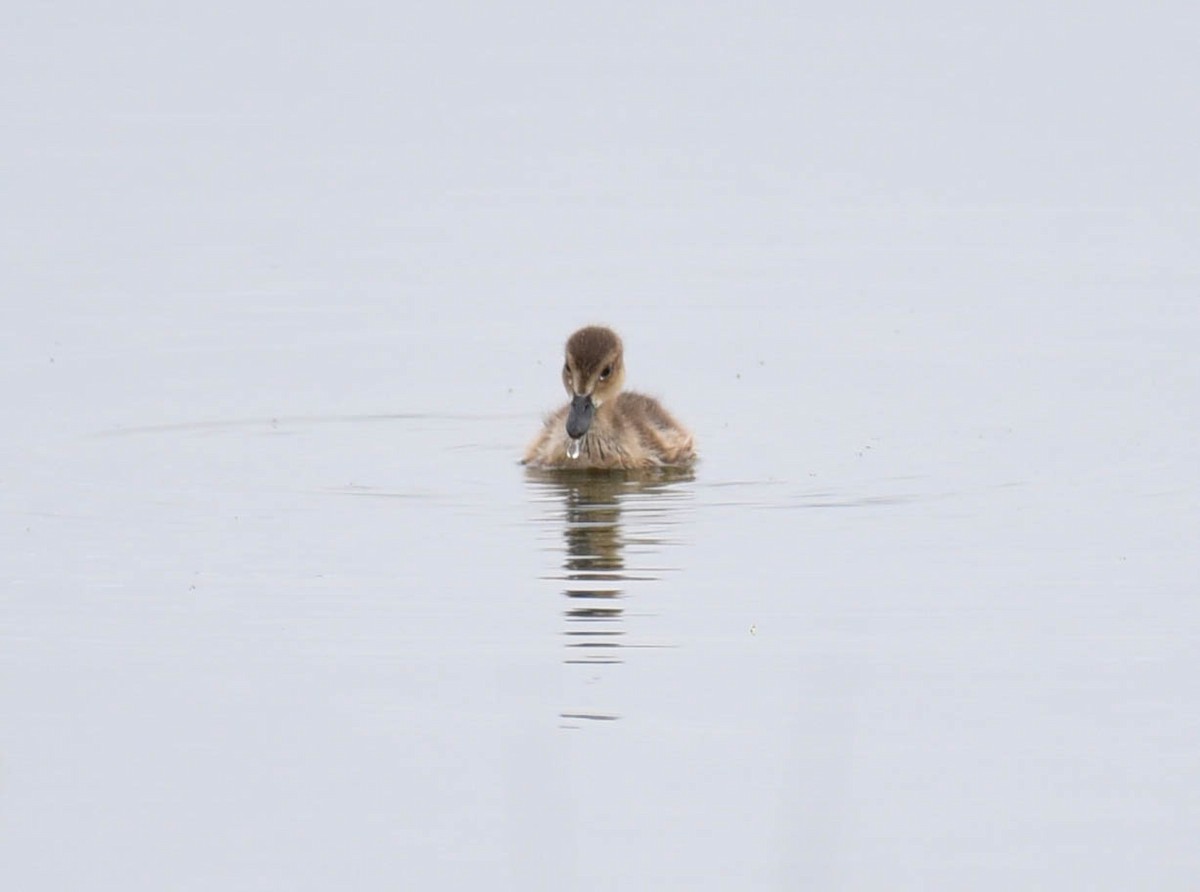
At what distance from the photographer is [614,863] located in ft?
30.2

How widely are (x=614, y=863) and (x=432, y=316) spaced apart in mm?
12516

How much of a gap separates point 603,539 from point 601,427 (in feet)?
7.75

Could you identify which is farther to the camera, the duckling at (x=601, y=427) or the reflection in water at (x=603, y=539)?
the duckling at (x=601, y=427)

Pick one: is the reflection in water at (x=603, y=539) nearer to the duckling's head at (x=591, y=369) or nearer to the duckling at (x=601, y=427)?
the duckling at (x=601, y=427)

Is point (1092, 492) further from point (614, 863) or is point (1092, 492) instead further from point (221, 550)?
point (614, 863)

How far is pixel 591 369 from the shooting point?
16641mm

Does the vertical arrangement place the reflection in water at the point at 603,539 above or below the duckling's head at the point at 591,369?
below

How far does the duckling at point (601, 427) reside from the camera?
53.9 feet

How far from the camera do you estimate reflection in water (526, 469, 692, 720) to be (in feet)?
39.3

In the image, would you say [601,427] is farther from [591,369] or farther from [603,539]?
[603,539]

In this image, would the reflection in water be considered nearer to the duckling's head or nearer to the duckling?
the duckling

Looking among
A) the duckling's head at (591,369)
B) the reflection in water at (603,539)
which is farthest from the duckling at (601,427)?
the reflection in water at (603,539)

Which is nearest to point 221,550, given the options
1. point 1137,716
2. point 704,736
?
point 704,736

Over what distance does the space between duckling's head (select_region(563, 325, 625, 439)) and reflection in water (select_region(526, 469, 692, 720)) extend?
40 cm
